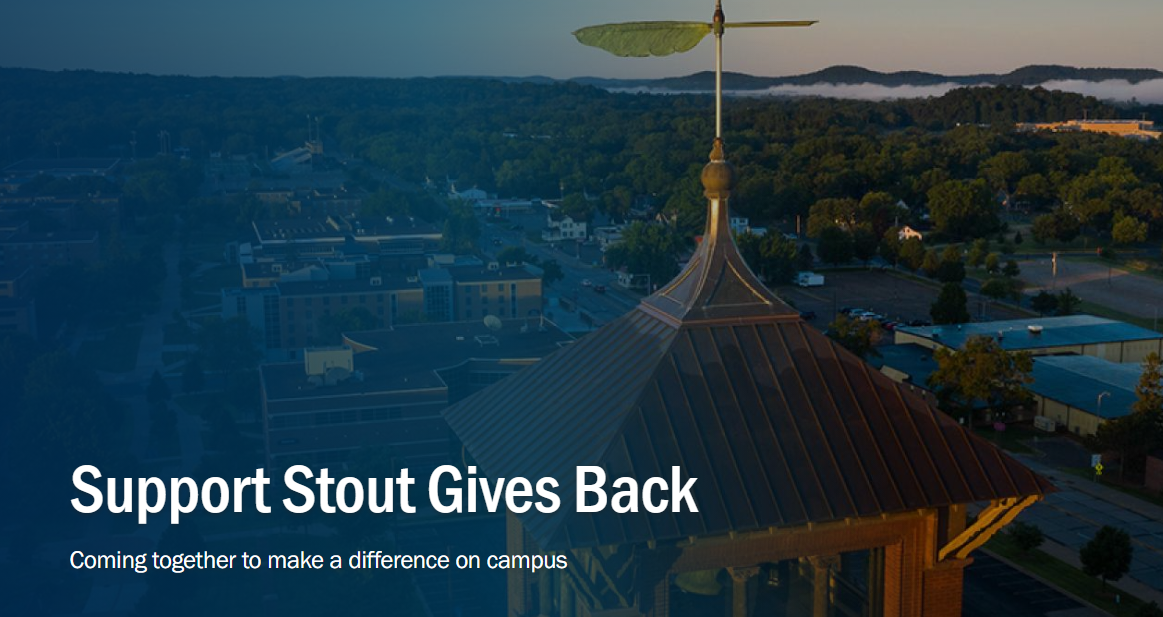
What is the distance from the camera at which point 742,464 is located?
14.9ft

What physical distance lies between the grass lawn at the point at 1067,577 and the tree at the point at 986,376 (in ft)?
20.8

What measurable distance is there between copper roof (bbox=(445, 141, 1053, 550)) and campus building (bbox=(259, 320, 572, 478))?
62.6 ft

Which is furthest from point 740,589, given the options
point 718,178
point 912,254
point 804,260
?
point 912,254

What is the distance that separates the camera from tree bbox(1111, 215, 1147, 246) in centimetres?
4597

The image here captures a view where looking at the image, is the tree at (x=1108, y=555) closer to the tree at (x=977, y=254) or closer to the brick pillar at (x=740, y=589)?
the brick pillar at (x=740, y=589)

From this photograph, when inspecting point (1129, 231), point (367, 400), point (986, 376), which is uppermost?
point (1129, 231)

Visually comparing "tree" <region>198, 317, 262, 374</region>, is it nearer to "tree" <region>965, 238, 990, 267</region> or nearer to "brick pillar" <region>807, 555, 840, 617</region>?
"tree" <region>965, 238, 990, 267</region>

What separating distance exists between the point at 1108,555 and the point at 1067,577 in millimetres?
1114

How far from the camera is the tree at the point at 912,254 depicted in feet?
139

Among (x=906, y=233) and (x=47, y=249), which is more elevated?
(x=906, y=233)

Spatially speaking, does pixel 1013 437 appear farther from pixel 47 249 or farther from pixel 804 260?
pixel 47 249

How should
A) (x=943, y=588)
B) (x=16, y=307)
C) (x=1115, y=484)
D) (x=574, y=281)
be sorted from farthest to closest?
(x=574, y=281)
(x=16, y=307)
(x=1115, y=484)
(x=943, y=588)

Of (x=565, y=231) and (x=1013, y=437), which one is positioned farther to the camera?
(x=565, y=231)

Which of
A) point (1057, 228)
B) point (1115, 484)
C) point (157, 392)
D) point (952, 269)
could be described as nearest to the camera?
point (1115, 484)
